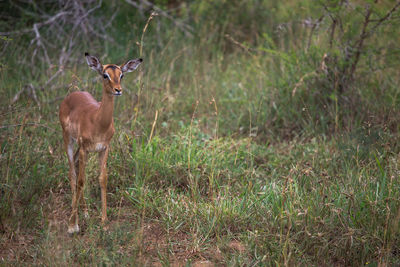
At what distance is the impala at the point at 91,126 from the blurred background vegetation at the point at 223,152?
0.88 feet

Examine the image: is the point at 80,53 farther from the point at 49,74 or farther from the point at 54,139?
the point at 54,139

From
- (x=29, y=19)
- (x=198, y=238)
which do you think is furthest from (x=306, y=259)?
(x=29, y=19)

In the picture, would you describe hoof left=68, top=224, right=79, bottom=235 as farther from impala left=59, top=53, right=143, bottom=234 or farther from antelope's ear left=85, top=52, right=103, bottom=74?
antelope's ear left=85, top=52, right=103, bottom=74

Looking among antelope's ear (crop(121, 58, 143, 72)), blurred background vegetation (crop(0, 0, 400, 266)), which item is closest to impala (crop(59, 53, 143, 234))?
antelope's ear (crop(121, 58, 143, 72))

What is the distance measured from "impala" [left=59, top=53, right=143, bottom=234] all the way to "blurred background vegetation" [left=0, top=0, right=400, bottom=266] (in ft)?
0.88

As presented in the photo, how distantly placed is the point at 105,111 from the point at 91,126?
0.19m

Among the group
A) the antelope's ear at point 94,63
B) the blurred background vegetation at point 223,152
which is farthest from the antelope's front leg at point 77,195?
the antelope's ear at point 94,63

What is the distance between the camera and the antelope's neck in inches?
144

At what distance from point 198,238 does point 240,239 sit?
1.13 ft

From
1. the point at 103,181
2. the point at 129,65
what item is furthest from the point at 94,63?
the point at 103,181

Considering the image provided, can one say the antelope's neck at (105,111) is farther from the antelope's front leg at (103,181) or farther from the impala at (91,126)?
the antelope's front leg at (103,181)

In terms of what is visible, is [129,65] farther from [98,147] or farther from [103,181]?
[103,181]

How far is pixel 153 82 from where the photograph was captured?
659 cm

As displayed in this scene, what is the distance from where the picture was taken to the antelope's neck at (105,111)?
144 inches
